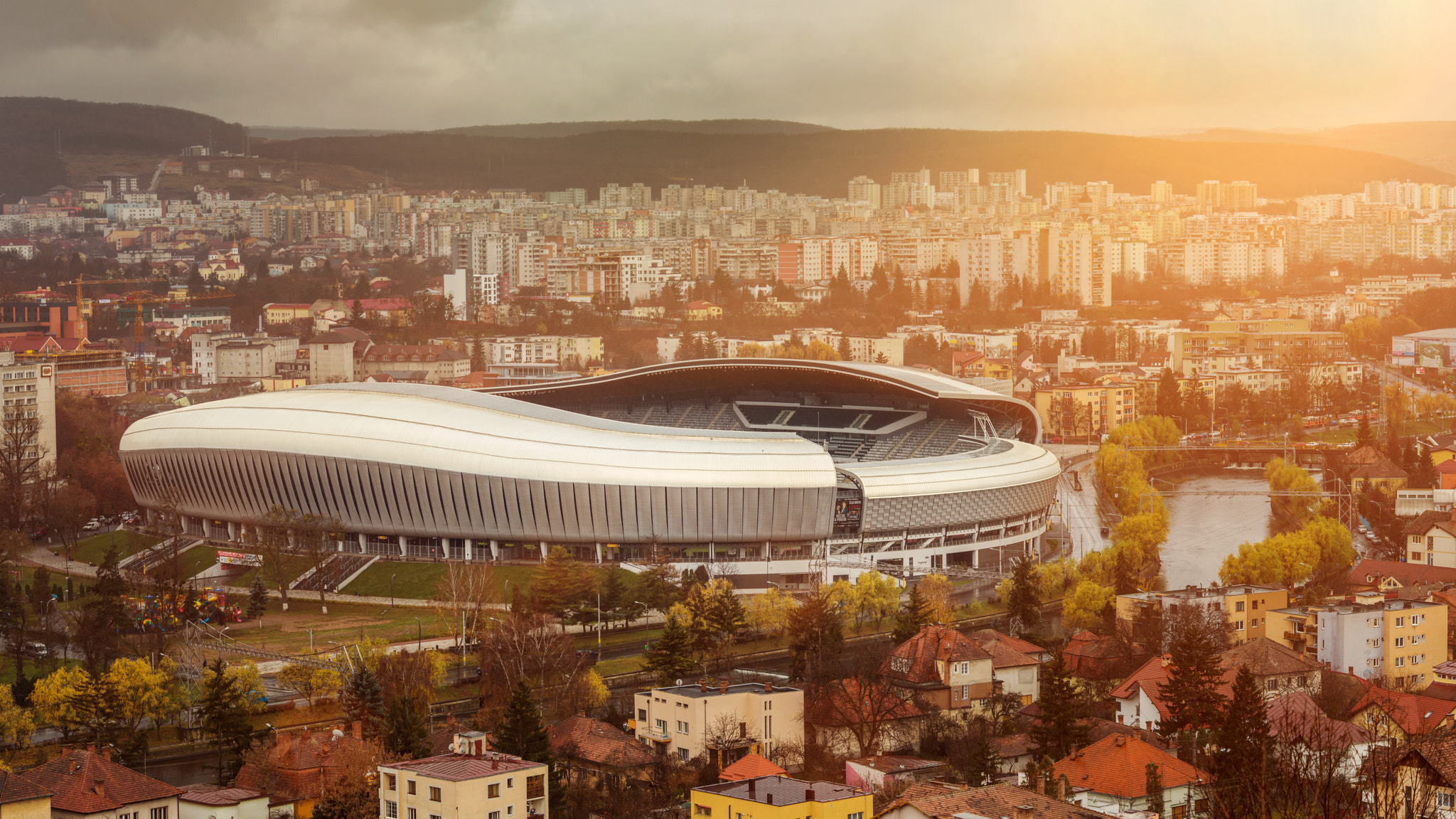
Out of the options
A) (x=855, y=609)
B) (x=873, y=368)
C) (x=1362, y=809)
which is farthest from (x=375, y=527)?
(x=1362, y=809)

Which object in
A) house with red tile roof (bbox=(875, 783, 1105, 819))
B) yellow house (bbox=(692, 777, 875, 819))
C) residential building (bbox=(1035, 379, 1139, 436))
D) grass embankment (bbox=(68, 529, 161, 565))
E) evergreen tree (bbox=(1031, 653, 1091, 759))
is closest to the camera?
house with red tile roof (bbox=(875, 783, 1105, 819))

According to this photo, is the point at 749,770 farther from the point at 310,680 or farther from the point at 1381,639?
the point at 1381,639

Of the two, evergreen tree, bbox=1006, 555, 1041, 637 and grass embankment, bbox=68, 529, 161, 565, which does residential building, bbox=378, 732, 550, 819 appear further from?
grass embankment, bbox=68, 529, 161, 565

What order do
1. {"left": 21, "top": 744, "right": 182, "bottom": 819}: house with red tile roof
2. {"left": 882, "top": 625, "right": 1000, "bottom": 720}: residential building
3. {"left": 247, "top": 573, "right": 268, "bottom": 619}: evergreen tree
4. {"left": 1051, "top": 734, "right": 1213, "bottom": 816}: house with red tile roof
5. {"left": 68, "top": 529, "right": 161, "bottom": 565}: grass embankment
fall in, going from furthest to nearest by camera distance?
{"left": 68, "top": 529, "right": 161, "bottom": 565}: grass embankment < {"left": 247, "top": 573, "right": 268, "bottom": 619}: evergreen tree < {"left": 882, "top": 625, "right": 1000, "bottom": 720}: residential building < {"left": 1051, "top": 734, "right": 1213, "bottom": 816}: house with red tile roof < {"left": 21, "top": 744, "right": 182, "bottom": 819}: house with red tile roof

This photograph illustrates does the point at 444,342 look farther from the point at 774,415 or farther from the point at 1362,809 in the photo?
the point at 1362,809

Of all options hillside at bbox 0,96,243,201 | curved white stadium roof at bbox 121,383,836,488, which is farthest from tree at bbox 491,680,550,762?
hillside at bbox 0,96,243,201

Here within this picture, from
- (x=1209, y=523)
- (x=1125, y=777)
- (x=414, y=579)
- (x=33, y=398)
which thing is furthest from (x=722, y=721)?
(x=33, y=398)

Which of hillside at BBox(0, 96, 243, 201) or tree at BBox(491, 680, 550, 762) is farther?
hillside at BBox(0, 96, 243, 201)
